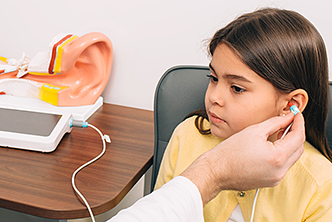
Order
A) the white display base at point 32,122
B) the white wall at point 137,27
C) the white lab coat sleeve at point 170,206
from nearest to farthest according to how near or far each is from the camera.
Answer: the white lab coat sleeve at point 170,206 → the white display base at point 32,122 → the white wall at point 137,27

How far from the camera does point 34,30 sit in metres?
1.42

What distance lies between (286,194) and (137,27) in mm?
885

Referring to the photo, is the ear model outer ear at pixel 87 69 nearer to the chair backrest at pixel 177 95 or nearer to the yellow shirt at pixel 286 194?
the chair backrest at pixel 177 95

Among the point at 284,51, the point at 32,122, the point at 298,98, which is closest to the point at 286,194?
the point at 298,98

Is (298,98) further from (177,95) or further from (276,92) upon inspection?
(177,95)

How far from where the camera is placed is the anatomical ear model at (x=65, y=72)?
116 centimetres

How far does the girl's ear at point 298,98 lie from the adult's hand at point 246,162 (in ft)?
0.55

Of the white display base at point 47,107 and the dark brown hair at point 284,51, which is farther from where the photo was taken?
the white display base at point 47,107

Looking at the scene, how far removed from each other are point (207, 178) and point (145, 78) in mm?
817

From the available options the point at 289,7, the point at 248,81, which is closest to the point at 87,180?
the point at 248,81

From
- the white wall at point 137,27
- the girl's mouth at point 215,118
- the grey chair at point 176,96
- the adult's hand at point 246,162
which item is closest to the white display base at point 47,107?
the white wall at point 137,27

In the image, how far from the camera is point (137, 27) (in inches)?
49.6

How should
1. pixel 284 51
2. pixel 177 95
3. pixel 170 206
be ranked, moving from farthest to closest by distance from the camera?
pixel 177 95, pixel 284 51, pixel 170 206

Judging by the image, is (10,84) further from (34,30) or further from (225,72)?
(225,72)
